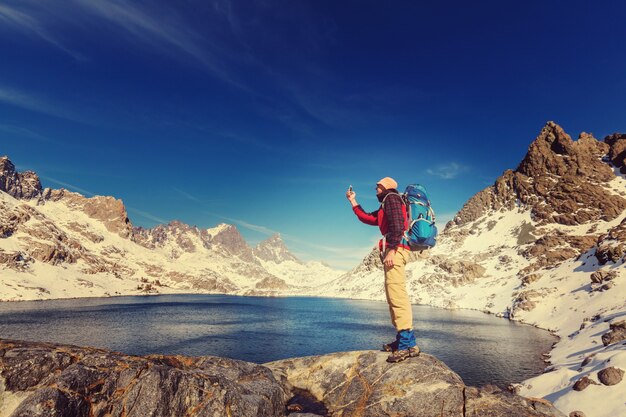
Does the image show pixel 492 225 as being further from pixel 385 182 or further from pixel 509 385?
pixel 385 182

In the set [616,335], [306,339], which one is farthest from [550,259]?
[616,335]

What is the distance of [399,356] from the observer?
12.3 metres

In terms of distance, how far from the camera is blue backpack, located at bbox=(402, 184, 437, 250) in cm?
1143

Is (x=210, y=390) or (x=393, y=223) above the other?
(x=393, y=223)

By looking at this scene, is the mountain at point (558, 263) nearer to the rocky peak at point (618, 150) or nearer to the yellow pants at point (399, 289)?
the rocky peak at point (618, 150)

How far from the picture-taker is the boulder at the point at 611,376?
21953mm

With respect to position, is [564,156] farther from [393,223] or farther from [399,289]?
[393,223]

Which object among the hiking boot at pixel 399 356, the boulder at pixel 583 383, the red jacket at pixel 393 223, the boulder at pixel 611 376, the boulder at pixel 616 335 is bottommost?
the boulder at pixel 583 383

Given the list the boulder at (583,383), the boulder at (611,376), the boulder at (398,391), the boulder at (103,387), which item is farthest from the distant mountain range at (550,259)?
the boulder at (103,387)

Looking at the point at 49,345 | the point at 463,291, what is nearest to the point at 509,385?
the point at 49,345

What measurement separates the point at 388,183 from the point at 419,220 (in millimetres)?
1800

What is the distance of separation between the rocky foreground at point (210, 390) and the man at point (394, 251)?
751mm

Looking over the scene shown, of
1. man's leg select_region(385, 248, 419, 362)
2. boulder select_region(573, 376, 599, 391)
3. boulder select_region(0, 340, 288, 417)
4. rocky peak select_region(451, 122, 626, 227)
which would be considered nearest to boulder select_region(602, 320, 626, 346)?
boulder select_region(573, 376, 599, 391)

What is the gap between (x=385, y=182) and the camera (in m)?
12.3
